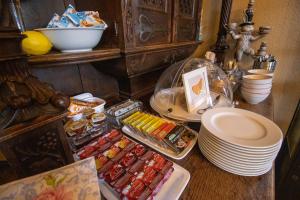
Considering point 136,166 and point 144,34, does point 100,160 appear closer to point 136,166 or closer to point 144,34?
point 136,166

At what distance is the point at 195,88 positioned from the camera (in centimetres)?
62

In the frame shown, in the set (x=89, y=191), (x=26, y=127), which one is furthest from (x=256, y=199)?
(x=26, y=127)

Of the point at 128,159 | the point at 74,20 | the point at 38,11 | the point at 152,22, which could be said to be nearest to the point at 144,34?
the point at 152,22

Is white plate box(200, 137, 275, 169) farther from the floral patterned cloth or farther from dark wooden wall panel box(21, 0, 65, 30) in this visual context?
dark wooden wall panel box(21, 0, 65, 30)

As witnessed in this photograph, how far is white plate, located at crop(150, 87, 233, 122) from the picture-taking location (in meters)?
0.60

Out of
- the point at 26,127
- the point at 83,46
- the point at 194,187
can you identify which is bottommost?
the point at 194,187

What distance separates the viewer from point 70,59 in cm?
44

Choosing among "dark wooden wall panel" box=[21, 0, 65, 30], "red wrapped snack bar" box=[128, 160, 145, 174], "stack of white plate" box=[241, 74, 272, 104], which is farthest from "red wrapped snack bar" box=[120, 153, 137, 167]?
"stack of white plate" box=[241, 74, 272, 104]

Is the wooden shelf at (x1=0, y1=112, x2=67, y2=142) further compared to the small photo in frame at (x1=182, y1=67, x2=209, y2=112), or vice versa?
the small photo in frame at (x1=182, y1=67, x2=209, y2=112)

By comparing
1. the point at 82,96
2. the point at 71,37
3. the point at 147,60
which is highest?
the point at 71,37

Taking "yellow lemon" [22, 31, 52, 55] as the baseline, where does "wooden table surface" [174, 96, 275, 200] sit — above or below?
below

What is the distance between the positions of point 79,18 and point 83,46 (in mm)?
82

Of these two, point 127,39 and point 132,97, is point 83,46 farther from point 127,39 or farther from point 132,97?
point 132,97

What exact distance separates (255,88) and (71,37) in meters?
0.79
